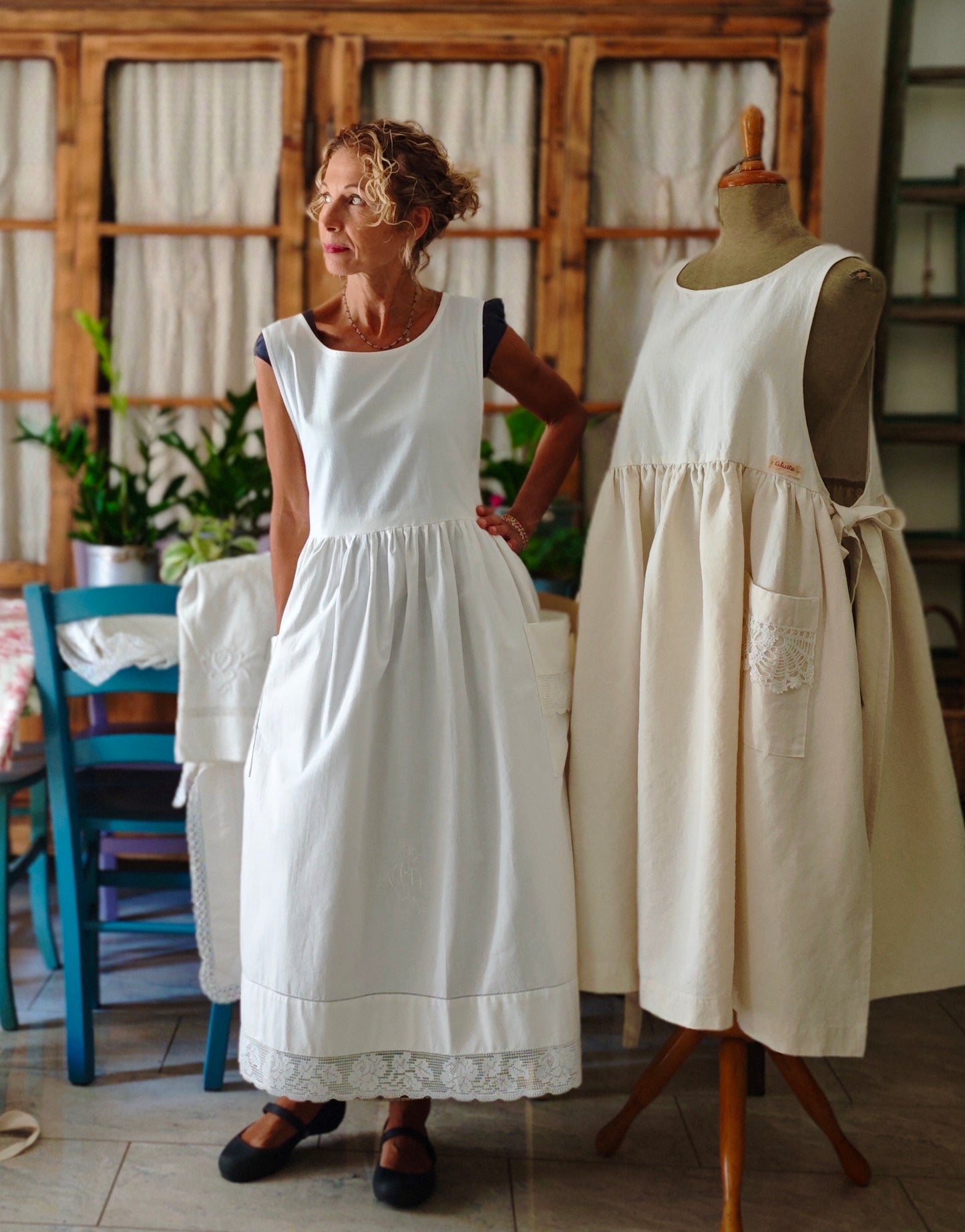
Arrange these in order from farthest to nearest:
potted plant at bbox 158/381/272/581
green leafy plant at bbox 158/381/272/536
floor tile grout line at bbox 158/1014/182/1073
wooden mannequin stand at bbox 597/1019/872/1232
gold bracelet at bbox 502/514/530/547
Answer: green leafy plant at bbox 158/381/272/536 < potted plant at bbox 158/381/272/581 < floor tile grout line at bbox 158/1014/182/1073 < gold bracelet at bbox 502/514/530/547 < wooden mannequin stand at bbox 597/1019/872/1232

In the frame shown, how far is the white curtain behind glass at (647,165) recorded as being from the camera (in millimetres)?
2760

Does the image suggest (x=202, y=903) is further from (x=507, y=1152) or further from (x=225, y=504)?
(x=225, y=504)

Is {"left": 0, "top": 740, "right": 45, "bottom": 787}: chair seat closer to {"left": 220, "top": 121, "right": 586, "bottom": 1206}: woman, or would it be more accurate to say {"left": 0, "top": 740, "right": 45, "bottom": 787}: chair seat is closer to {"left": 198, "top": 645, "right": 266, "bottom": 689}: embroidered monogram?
{"left": 198, "top": 645, "right": 266, "bottom": 689}: embroidered monogram

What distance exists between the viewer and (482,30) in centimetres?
272

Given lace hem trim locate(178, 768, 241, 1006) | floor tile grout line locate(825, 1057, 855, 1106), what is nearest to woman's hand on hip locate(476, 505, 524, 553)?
lace hem trim locate(178, 768, 241, 1006)

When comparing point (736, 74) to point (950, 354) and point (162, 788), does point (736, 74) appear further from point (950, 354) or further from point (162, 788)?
point (162, 788)

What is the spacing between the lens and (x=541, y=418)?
172cm

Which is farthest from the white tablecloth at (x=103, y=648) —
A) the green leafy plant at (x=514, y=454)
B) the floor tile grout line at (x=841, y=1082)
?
the floor tile grout line at (x=841, y=1082)

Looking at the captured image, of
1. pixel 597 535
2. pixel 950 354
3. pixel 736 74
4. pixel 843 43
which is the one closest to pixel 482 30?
pixel 736 74

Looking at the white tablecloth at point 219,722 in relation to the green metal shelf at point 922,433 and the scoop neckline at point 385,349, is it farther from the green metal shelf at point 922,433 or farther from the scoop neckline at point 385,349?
the green metal shelf at point 922,433

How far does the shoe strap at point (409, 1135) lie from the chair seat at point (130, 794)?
0.72m

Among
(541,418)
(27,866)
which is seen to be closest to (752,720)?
(541,418)

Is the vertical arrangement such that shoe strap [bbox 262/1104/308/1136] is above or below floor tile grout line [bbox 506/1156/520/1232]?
above

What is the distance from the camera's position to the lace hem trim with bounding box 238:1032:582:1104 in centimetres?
148
